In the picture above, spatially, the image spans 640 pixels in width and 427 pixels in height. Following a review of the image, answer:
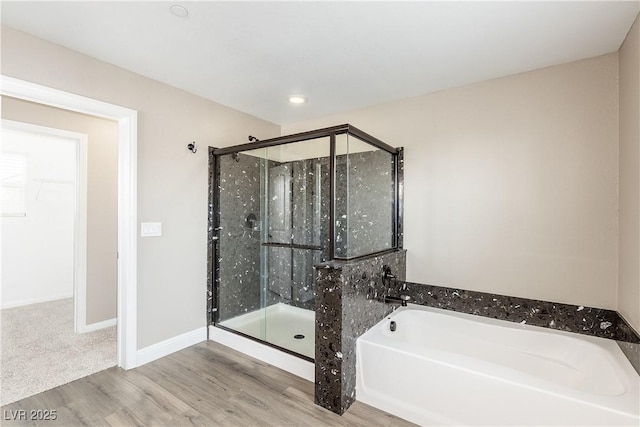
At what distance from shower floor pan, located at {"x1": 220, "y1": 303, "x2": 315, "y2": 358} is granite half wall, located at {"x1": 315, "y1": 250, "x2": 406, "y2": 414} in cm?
47

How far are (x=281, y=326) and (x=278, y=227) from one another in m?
0.96

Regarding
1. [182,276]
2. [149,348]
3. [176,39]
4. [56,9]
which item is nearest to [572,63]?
[176,39]

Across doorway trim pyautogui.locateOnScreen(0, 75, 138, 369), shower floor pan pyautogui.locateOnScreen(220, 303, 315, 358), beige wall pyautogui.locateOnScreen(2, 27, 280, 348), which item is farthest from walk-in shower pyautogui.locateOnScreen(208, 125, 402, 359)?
doorway trim pyautogui.locateOnScreen(0, 75, 138, 369)

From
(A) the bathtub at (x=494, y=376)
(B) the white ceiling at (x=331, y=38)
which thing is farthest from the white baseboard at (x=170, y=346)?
(B) the white ceiling at (x=331, y=38)

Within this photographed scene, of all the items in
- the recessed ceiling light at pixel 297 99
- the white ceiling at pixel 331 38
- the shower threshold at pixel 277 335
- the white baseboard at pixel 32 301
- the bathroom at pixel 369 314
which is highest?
A: the recessed ceiling light at pixel 297 99

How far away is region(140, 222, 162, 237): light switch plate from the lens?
2.47m

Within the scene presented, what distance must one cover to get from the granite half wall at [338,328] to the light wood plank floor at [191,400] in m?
0.11

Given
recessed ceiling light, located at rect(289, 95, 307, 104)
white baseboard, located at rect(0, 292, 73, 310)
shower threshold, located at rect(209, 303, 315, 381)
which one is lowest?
white baseboard, located at rect(0, 292, 73, 310)

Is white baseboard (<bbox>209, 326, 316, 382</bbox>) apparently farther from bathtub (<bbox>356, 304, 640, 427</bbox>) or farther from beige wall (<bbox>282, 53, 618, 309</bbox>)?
beige wall (<bbox>282, 53, 618, 309</bbox>)

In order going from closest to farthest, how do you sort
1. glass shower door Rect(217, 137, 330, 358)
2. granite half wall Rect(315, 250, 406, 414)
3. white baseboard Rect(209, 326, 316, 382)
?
granite half wall Rect(315, 250, 406, 414) < white baseboard Rect(209, 326, 316, 382) < glass shower door Rect(217, 137, 330, 358)

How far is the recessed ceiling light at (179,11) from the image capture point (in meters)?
1.62

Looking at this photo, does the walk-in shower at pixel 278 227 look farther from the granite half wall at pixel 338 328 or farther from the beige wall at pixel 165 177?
the granite half wall at pixel 338 328

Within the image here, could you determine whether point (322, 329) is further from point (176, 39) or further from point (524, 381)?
point (176, 39)

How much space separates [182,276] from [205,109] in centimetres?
162
